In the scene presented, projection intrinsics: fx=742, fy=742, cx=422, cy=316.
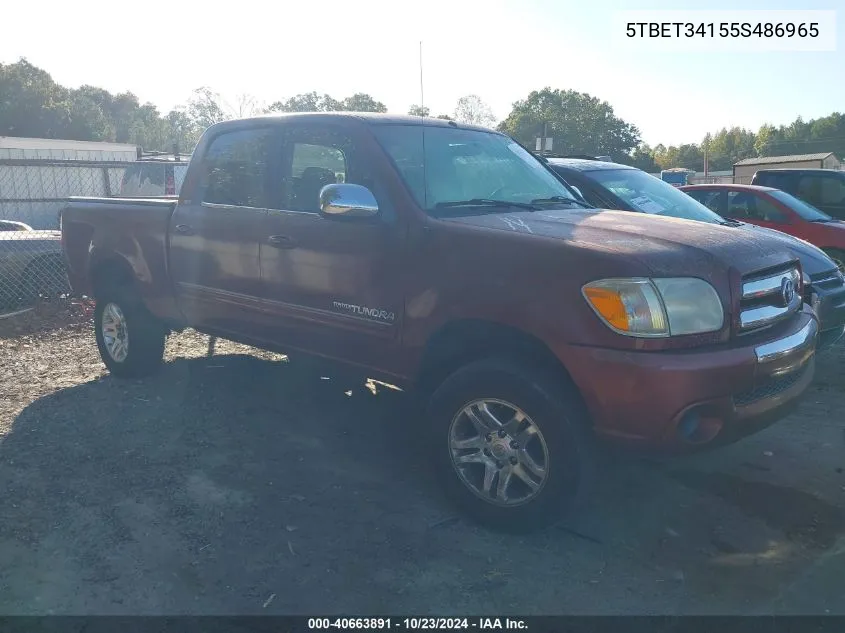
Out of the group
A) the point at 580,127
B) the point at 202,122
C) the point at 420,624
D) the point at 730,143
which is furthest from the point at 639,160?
the point at 420,624

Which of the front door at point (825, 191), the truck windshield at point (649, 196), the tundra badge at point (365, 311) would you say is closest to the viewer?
the tundra badge at point (365, 311)

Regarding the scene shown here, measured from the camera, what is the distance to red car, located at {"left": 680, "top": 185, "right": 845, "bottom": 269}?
365 inches

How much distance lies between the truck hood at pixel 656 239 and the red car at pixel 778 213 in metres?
6.18

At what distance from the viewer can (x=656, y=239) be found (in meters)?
3.49

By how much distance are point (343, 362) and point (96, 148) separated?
34.4 m

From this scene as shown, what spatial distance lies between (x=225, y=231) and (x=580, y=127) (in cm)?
7447

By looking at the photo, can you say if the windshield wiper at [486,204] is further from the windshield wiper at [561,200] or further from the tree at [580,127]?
the tree at [580,127]

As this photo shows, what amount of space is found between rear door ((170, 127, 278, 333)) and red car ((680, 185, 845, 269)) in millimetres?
6962

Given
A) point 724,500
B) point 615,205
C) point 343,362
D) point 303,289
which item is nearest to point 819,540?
point 724,500

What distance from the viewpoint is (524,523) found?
3.53m

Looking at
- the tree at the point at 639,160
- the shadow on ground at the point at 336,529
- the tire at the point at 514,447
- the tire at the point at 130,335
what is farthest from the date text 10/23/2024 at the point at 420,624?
the tree at the point at 639,160

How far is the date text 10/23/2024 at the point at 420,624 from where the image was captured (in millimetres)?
2949

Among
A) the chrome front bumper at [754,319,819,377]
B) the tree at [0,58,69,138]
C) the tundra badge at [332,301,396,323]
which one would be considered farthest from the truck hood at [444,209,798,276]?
the tree at [0,58,69,138]

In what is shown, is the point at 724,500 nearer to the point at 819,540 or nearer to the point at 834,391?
the point at 819,540
